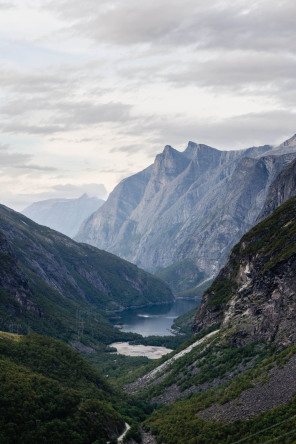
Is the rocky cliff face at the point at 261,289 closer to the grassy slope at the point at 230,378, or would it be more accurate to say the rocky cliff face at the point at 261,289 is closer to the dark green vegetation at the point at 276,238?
the dark green vegetation at the point at 276,238

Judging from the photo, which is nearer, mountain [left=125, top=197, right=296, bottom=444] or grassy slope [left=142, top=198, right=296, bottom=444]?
grassy slope [left=142, top=198, right=296, bottom=444]

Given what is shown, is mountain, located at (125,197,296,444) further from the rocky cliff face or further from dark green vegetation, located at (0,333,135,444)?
dark green vegetation, located at (0,333,135,444)

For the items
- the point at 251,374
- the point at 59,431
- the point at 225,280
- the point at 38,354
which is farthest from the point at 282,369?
the point at 225,280

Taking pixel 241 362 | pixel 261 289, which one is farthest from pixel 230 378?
pixel 261 289

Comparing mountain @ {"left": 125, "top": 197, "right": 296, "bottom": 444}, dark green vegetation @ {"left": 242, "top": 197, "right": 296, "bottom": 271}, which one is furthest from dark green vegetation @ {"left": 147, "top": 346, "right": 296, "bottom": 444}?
dark green vegetation @ {"left": 242, "top": 197, "right": 296, "bottom": 271}

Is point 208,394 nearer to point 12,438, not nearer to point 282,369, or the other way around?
point 282,369
